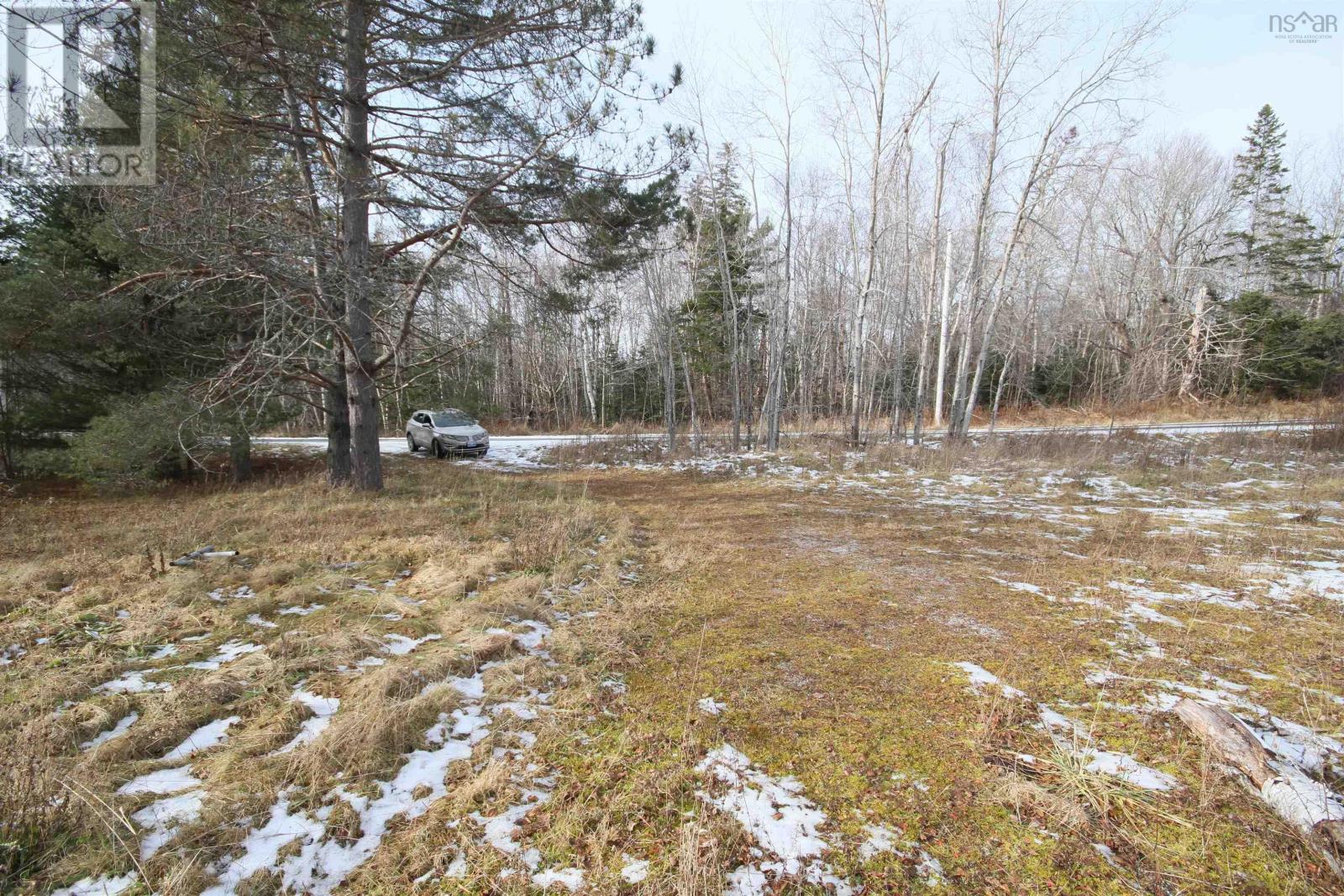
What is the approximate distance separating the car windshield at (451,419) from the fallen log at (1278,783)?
57.6 feet

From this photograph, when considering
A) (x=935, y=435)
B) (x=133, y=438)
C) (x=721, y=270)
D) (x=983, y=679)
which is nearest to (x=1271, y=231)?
(x=935, y=435)

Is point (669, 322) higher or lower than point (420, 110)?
lower

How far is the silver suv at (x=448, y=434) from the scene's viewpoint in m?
16.6

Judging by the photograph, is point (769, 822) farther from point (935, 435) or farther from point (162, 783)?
point (935, 435)

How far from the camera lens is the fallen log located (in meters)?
1.93

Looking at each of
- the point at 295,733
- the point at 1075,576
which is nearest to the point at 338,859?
the point at 295,733

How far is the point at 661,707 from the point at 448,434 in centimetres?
1552

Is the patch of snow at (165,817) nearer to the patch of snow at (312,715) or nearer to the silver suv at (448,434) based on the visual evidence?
the patch of snow at (312,715)

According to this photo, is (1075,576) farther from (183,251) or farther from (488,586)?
(183,251)

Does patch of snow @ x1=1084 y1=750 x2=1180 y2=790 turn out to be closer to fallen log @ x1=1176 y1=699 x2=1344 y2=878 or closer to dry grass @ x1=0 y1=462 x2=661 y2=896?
fallen log @ x1=1176 y1=699 x2=1344 y2=878

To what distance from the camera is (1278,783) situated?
2207mm

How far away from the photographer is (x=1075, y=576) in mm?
5098

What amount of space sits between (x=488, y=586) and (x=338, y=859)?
2.98 meters

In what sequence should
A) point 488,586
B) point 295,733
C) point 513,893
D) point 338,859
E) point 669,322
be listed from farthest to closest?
point 669,322
point 488,586
point 295,733
point 338,859
point 513,893
